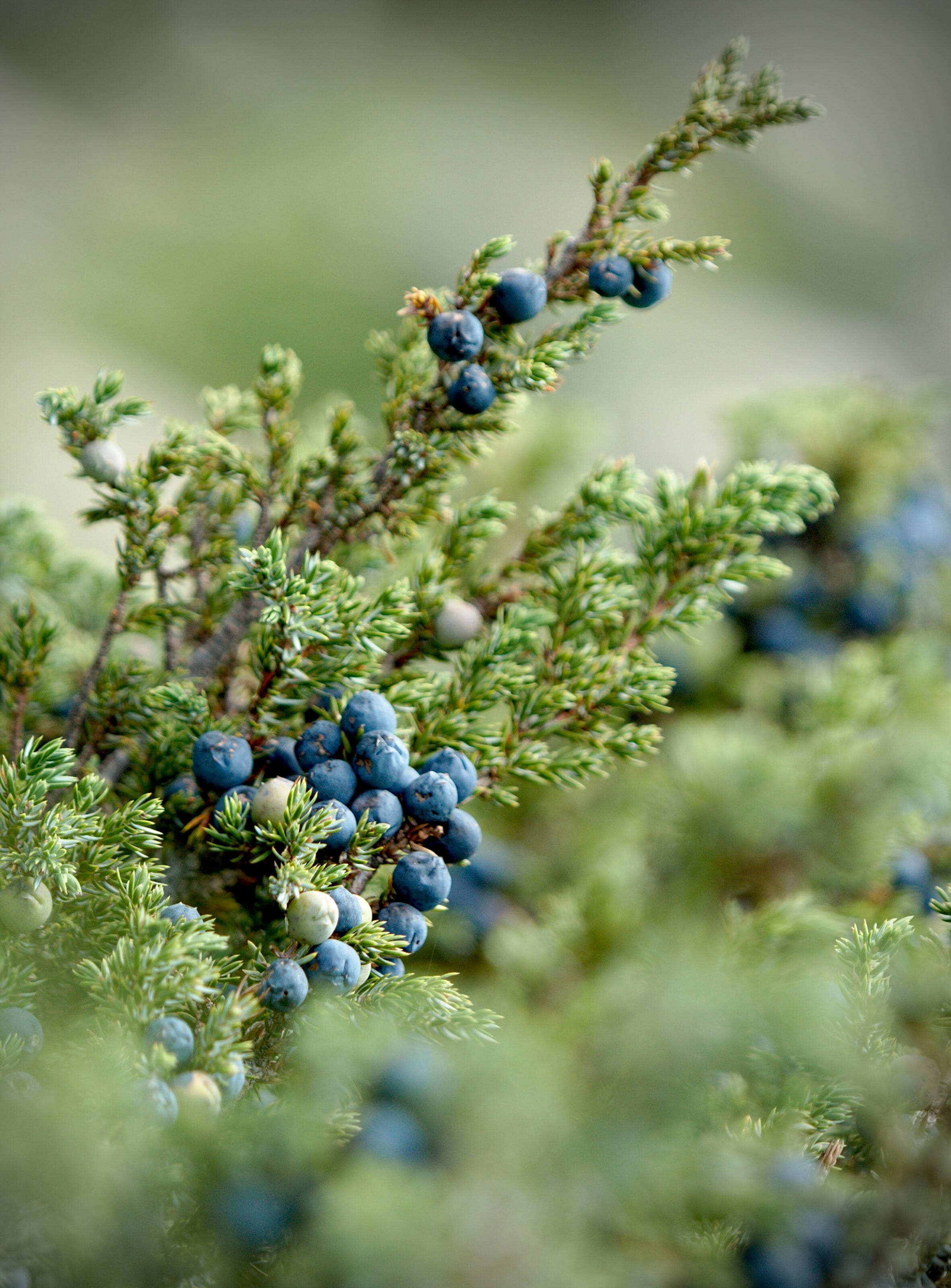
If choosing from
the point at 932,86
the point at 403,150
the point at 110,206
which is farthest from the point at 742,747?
the point at 932,86

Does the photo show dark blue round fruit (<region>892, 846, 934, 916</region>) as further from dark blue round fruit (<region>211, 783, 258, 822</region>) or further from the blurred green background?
the blurred green background

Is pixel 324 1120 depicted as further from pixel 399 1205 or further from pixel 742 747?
pixel 742 747

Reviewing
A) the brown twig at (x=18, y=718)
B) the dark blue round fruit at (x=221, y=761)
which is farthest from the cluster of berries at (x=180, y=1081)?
the brown twig at (x=18, y=718)

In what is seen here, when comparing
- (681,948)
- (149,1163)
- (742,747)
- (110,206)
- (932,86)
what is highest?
(932,86)

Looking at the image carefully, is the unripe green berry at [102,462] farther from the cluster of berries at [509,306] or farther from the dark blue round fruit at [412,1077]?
the dark blue round fruit at [412,1077]

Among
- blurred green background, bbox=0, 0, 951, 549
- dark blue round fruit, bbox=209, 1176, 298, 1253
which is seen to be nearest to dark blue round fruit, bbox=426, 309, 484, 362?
dark blue round fruit, bbox=209, 1176, 298, 1253
